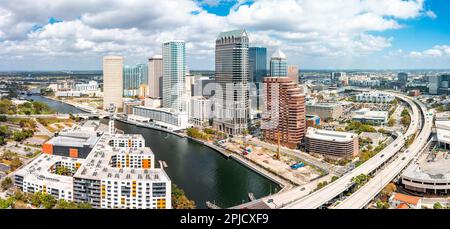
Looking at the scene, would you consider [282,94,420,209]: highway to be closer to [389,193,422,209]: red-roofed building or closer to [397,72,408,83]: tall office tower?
[389,193,422,209]: red-roofed building

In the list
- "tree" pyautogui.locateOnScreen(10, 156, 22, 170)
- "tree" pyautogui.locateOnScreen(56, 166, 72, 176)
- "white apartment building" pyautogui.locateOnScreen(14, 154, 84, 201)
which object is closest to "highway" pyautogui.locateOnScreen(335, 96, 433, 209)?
"white apartment building" pyautogui.locateOnScreen(14, 154, 84, 201)

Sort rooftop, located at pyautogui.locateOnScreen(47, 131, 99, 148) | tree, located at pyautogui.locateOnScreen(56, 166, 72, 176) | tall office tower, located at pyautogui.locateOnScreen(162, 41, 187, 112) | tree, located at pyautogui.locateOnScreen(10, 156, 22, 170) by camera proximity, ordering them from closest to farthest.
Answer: tree, located at pyautogui.locateOnScreen(56, 166, 72, 176), tree, located at pyautogui.locateOnScreen(10, 156, 22, 170), rooftop, located at pyautogui.locateOnScreen(47, 131, 99, 148), tall office tower, located at pyautogui.locateOnScreen(162, 41, 187, 112)

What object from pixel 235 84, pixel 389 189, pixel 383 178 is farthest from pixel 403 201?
pixel 235 84

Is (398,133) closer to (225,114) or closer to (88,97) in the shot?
(225,114)

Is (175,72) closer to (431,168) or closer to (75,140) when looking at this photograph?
(75,140)

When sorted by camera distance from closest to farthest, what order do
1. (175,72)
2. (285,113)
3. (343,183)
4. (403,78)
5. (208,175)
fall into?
(343,183)
(208,175)
(285,113)
(175,72)
(403,78)
